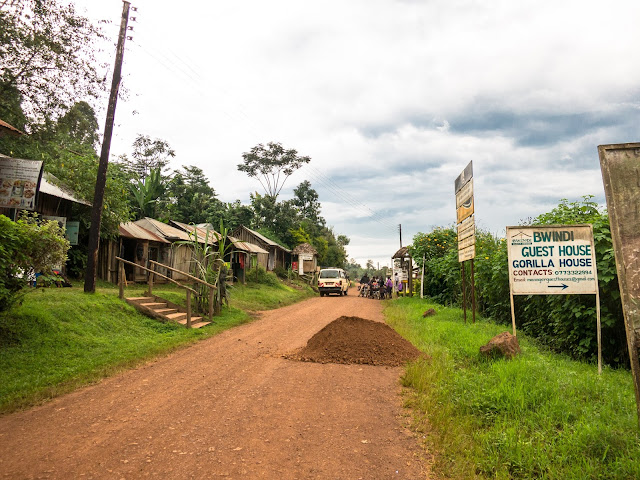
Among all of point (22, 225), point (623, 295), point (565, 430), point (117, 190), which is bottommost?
point (565, 430)

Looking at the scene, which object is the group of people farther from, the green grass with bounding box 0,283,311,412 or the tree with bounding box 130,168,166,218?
the green grass with bounding box 0,283,311,412

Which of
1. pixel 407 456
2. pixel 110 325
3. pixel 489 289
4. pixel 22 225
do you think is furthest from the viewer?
pixel 489 289

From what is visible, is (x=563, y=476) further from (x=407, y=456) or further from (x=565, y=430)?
(x=407, y=456)

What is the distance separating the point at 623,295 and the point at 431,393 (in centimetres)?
286

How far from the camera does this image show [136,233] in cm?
1969

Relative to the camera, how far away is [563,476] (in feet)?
10.3

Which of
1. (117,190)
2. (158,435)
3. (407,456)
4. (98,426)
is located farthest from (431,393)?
(117,190)

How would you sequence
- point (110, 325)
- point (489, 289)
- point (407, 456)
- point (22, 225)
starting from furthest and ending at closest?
1. point (489, 289)
2. point (110, 325)
3. point (22, 225)
4. point (407, 456)

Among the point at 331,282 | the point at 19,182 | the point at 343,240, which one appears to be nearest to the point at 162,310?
the point at 19,182

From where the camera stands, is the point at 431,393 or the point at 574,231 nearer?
the point at 431,393

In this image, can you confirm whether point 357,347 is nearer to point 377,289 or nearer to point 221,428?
point 221,428

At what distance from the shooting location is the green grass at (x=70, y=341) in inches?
227

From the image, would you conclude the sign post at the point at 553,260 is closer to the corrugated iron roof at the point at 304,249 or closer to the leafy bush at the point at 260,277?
the leafy bush at the point at 260,277

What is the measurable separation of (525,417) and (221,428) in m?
3.23
